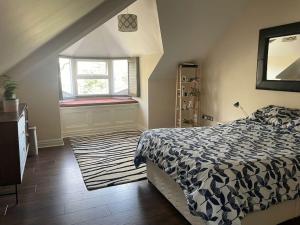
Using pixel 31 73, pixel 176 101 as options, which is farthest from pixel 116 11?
pixel 176 101

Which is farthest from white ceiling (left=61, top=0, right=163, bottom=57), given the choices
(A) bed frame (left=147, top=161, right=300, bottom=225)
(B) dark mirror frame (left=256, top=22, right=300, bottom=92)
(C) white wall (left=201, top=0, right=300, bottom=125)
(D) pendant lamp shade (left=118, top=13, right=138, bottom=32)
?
(A) bed frame (left=147, top=161, right=300, bottom=225)

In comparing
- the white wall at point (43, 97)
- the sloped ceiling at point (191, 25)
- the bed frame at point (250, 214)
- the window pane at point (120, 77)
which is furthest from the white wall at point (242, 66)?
the white wall at point (43, 97)

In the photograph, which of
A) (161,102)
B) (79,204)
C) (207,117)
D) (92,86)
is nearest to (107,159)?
(79,204)

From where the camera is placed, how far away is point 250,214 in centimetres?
179

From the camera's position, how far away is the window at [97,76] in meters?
5.48

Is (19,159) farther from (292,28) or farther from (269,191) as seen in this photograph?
(292,28)

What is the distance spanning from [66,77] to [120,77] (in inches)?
49.4

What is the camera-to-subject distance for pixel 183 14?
3615 millimetres

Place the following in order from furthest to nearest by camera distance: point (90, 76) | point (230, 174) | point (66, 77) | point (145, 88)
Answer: point (90, 76)
point (66, 77)
point (145, 88)
point (230, 174)

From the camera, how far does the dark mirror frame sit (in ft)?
10.3

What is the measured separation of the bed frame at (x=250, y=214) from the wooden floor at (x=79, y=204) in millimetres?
105

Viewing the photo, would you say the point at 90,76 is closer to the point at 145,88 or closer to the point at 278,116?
the point at 145,88

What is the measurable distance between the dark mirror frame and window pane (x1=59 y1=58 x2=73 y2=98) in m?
3.90

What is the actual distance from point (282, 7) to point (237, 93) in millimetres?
1419
